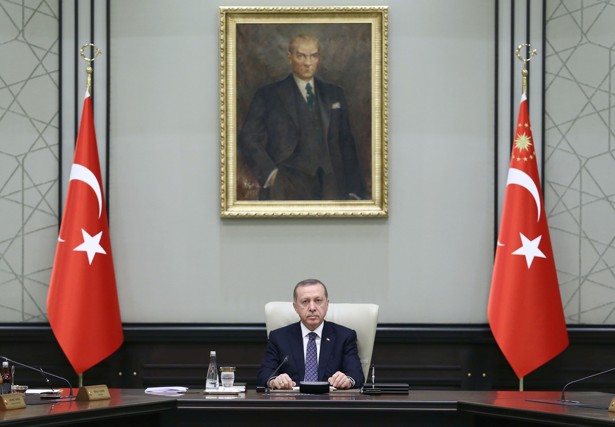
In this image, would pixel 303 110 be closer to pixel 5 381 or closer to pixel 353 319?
pixel 353 319

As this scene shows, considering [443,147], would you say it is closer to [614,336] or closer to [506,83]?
[506,83]

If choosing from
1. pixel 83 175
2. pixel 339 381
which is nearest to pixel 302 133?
pixel 83 175

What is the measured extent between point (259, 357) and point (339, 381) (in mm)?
1305

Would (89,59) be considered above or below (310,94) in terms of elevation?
above

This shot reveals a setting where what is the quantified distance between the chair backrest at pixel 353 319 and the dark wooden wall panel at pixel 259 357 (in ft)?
2.37

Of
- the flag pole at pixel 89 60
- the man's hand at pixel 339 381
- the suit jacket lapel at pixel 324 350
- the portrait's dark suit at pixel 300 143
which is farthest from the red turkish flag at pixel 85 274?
the man's hand at pixel 339 381

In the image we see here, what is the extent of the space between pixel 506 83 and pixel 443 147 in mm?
540

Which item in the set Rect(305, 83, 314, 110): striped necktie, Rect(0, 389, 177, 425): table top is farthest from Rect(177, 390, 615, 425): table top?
Rect(305, 83, 314, 110): striped necktie

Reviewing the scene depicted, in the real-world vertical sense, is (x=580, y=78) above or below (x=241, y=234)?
above

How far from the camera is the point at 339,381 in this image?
14.8ft

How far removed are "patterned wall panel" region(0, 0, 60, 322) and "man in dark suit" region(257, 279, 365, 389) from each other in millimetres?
1696

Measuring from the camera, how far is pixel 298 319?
197 inches

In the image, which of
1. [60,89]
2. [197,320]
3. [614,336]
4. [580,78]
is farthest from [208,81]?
[614,336]

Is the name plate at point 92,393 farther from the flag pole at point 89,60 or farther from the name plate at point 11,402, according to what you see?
the flag pole at point 89,60
